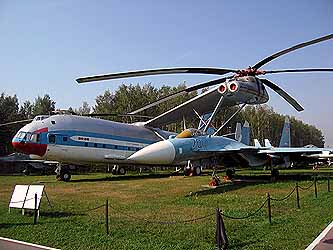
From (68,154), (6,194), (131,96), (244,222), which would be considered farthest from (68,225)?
(131,96)

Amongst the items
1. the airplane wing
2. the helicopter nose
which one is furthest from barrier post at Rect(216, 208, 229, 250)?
the helicopter nose

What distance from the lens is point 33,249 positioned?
6953 mm

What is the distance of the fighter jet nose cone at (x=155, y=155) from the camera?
15570 mm

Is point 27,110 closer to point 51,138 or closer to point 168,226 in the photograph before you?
point 51,138

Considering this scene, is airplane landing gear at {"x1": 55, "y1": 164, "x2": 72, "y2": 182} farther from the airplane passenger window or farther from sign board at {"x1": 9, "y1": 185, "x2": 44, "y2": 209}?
sign board at {"x1": 9, "y1": 185, "x2": 44, "y2": 209}

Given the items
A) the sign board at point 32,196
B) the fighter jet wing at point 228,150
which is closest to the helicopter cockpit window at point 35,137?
the fighter jet wing at point 228,150

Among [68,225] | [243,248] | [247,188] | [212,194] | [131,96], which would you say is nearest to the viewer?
[243,248]

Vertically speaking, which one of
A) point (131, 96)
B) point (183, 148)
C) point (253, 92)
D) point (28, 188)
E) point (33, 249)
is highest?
point (131, 96)

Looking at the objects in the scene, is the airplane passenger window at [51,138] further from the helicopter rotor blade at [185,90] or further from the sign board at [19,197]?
the sign board at [19,197]

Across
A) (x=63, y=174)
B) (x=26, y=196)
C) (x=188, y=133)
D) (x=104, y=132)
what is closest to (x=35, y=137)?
(x=63, y=174)

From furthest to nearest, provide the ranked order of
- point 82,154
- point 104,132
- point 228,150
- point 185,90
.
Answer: point 104,132, point 82,154, point 228,150, point 185,90

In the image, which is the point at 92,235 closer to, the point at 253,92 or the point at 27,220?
the point at 27,220

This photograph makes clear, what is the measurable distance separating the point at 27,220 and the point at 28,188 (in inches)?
51.6

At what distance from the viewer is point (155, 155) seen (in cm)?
1562
